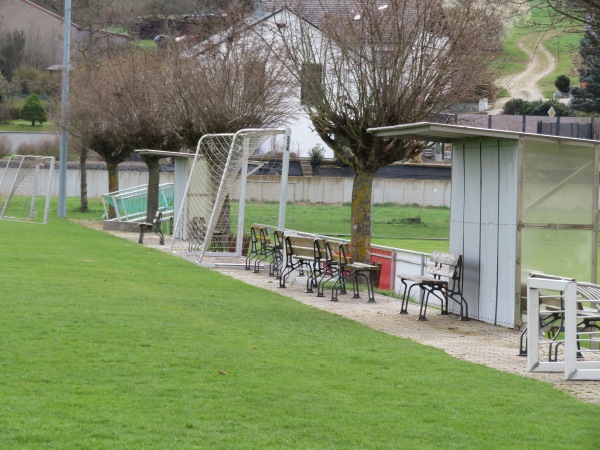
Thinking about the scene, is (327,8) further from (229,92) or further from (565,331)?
(565,331)

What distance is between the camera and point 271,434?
7.46 meters

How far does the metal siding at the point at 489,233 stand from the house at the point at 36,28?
80315mm

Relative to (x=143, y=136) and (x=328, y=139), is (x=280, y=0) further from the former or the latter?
(x=143, y=136)

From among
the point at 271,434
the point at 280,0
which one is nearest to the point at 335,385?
the point at 271,434

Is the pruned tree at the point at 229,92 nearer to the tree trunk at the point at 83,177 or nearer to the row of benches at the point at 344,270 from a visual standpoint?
the row of benches at the point at 344,270

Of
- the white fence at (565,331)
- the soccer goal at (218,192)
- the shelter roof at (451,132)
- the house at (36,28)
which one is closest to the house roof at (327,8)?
the soccer goal at (218,192)

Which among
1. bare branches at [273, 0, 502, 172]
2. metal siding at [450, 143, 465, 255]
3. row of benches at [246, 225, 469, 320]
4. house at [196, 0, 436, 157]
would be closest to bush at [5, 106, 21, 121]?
row of benches at [246, 225, 469, 320]

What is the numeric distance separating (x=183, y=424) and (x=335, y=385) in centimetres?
216

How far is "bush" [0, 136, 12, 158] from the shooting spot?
206 feet

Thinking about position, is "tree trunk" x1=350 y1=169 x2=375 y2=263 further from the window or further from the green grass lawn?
the green grass lawn

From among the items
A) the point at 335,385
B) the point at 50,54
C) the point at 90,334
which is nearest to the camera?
the point at 335,385

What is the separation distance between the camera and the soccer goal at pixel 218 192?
77.4ft

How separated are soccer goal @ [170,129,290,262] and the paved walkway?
12.1 feet

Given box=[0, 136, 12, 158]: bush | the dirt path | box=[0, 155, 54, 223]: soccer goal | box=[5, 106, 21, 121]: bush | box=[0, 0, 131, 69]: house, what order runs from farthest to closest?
box=[0, 0, 131, 69]: house, the dirt path, box=[5, 106, 21, 121]: bush, box=[0, 136, 12, 158]: bush, box=[0, 155, 54, 223]: soccer goal
